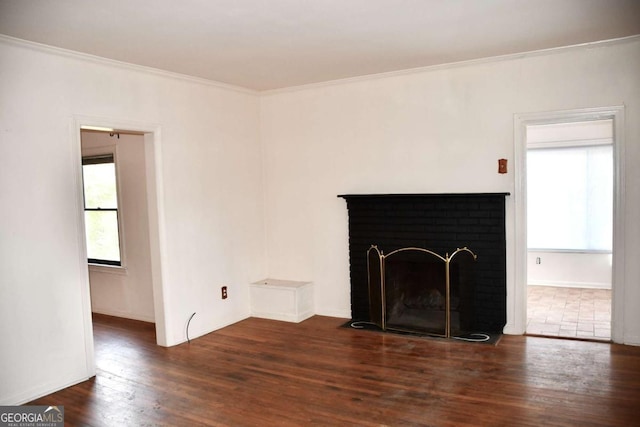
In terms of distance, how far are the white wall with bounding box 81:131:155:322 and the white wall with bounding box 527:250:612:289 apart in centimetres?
493

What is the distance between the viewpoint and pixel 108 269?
5.52 metres

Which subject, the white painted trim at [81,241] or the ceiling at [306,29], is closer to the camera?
the ceiling at [306,29]

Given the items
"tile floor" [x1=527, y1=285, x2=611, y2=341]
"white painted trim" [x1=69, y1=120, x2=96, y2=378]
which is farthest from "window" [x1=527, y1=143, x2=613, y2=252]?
"white painted trim" [x1=69, y1=120, x2=96, y2=378]

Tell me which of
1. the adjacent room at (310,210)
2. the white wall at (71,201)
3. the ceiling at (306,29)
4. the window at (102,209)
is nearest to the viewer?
the ceiling at (306,29)

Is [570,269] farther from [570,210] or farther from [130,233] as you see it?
[130,233]

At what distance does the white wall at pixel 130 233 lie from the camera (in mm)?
5152

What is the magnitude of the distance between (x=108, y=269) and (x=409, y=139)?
3.53 meters

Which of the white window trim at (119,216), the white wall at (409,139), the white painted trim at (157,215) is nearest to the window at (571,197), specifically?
the white wall at (409,139)

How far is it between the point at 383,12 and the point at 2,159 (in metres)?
2.63

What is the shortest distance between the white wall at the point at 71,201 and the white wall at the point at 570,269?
13.9 feet

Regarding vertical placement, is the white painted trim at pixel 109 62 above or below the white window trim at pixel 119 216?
above

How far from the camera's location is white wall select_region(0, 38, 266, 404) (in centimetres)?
334

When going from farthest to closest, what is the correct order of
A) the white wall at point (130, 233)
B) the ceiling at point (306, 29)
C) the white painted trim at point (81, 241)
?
the white wall at point (130, 233)
the white painted trim at point (81, 241)
the ceiling at point (306, 29)

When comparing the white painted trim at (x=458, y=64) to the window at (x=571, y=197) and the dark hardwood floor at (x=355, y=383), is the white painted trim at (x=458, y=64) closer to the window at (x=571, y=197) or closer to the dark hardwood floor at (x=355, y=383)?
the dark hardwood floor at (x=355, y=383)
